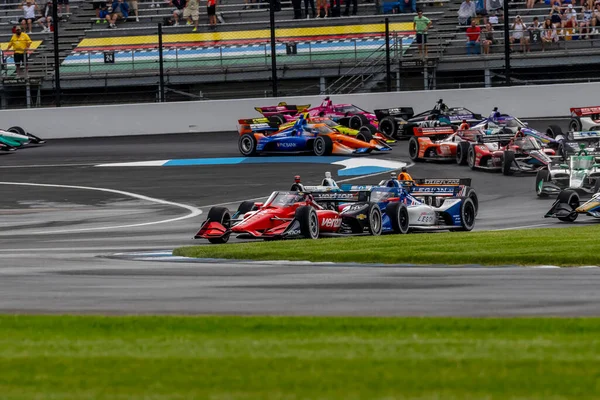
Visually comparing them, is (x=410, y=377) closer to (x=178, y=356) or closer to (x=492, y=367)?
(x=492, y=367)

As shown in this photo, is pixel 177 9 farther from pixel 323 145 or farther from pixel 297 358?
pixel 297 358

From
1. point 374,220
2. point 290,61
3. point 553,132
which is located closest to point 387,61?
point 290,61

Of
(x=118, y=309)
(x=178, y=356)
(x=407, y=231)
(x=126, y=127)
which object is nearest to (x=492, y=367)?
(x=178, y=356)

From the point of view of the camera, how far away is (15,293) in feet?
37.2

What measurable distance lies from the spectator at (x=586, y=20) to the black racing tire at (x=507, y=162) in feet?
38.7

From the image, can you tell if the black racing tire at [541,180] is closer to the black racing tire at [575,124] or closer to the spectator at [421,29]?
the black racing tire at [575,124]

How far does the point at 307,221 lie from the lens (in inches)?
685

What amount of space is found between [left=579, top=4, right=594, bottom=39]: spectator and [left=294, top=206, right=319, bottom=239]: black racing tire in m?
21.7

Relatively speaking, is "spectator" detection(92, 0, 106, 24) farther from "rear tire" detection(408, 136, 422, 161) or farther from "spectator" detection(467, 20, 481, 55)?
"rear tire" detection(408, 136, 422, 161)

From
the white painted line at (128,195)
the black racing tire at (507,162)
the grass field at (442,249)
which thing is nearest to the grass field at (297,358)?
the grass field at (442,249)

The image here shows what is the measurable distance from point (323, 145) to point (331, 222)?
41.8 feet

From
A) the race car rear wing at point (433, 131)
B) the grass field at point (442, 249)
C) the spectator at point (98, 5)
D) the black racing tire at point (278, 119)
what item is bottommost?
the grass field at point (442, 249)

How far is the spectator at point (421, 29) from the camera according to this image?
37.2 m

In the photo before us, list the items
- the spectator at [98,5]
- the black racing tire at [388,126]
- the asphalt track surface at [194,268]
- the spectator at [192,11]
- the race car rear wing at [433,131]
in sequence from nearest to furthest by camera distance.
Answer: the asphalt track surface at [194,268] → the race car rear wing at [433,131] → the black racing tire at [388,126] → the spectator at [192,11] → the spectator at [98,5]
